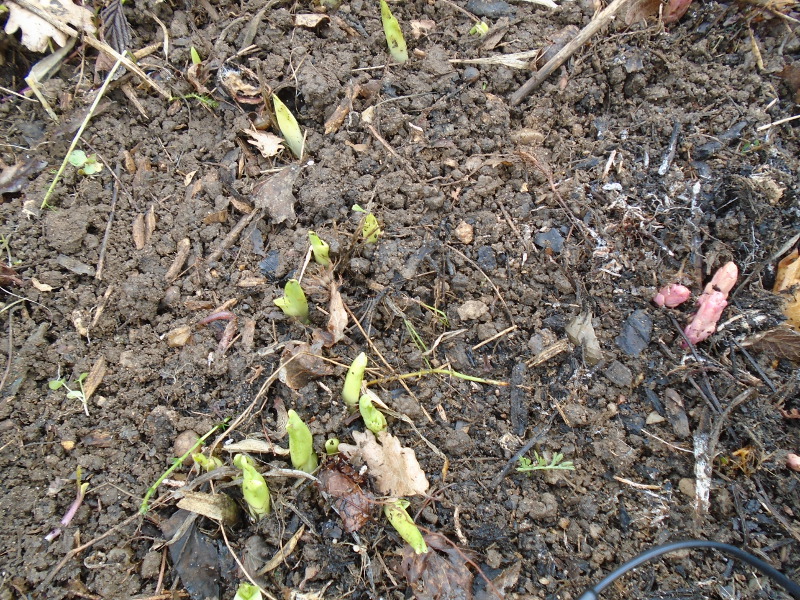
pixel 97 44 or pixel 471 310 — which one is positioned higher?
pixel 97 44

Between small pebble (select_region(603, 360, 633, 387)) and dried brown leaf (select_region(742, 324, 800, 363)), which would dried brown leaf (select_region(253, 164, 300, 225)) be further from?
dried brown leaf (select_region(742, 324, 800, 363))

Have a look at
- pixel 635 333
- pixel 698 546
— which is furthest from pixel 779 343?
pixel 698 546

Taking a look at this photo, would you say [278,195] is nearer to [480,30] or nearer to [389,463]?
[389,463]

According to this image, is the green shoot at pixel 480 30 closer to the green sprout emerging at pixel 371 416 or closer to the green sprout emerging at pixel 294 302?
the green sprout emerging at pixel 294 302

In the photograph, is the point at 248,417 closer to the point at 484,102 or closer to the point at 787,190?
the point at 484,102

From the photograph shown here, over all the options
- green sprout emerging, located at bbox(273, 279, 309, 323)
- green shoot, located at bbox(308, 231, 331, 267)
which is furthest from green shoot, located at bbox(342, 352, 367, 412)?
green shoot, located at bbox(308, 231, 331, 267)

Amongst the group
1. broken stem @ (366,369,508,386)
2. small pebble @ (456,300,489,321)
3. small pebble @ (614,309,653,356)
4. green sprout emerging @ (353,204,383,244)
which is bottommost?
broken stem @ (366,369,508,386)
